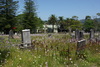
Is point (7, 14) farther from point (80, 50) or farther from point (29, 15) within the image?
point (80, 50)

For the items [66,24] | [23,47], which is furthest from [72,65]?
[66,24]

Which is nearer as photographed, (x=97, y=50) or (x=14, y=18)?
(x=97, y=50)

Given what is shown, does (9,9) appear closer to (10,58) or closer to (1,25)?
(1,25)

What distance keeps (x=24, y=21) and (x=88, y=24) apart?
58575mm

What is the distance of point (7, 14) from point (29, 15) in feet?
26.0

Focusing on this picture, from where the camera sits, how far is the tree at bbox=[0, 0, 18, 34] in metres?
46.8

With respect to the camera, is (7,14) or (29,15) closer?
(7,14)

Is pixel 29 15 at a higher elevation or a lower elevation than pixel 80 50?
higher

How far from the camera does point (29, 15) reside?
51.5 meters

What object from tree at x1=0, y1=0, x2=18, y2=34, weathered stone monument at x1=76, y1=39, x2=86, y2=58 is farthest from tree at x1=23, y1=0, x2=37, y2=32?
weathered stone monument at x1=76, y1=39, x2=86, y2=58

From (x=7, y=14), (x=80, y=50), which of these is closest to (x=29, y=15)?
(x=7, y=14)

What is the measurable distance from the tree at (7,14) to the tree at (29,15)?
4.27 metres

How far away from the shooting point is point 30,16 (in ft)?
167

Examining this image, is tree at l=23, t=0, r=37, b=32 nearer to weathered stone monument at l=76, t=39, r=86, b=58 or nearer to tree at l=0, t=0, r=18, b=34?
tree at l=0, t=0, r=18, b=34
